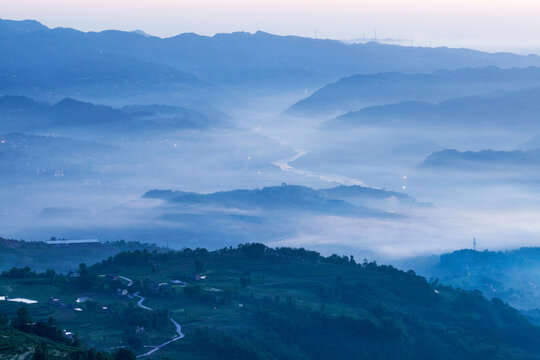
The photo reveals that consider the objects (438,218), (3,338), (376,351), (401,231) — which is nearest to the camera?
(3,338)

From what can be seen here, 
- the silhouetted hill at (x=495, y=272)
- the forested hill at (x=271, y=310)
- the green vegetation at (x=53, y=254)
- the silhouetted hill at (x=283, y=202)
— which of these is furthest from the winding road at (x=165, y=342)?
the silhouetted hill at (x=283, y=202)

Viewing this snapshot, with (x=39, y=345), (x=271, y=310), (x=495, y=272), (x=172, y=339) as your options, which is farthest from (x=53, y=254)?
(x=39, y=345)

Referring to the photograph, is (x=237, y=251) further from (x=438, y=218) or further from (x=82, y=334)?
(x=438, y=218)

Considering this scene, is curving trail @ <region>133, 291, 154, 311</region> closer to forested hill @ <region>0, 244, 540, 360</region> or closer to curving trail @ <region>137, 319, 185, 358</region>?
forested hill @ <region>0, 244, 540, 360</region>

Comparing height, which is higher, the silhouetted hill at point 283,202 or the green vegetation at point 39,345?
the silhouetted hill at point 283,202

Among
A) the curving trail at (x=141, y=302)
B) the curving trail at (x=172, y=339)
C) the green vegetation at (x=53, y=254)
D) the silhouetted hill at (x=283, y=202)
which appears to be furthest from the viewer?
the silhouetted hill at (x=283, y=202)

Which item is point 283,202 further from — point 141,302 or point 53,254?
point 141,302

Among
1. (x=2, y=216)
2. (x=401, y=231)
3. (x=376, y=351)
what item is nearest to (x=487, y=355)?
(x=376, y=351)

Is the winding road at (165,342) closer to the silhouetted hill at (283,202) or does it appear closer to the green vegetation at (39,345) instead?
the green vegetation at (39,345)
